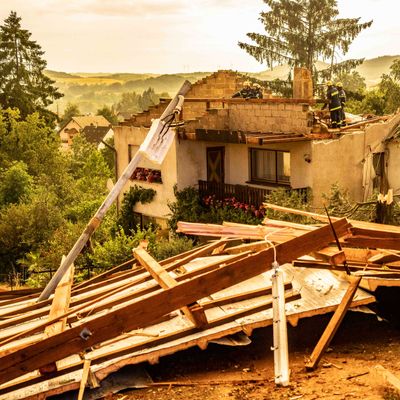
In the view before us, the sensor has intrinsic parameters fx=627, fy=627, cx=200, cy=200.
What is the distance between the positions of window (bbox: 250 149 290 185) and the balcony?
3.54 feet

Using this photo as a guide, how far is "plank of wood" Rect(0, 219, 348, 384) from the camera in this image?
6930 millimetres

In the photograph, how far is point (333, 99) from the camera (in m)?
20.9

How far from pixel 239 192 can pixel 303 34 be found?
2984cm

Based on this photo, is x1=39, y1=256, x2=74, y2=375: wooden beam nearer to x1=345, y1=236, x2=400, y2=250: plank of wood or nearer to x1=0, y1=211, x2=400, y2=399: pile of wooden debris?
x1=0, y1=211, x2=400, y2=399: pile of wooden debris

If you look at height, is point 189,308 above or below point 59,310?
above

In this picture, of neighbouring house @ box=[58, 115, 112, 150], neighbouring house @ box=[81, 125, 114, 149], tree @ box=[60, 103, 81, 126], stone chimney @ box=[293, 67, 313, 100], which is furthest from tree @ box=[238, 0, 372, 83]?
tree @ box=[60, 103, 81, 126]

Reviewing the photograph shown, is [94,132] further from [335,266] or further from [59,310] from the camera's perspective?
[335,266]

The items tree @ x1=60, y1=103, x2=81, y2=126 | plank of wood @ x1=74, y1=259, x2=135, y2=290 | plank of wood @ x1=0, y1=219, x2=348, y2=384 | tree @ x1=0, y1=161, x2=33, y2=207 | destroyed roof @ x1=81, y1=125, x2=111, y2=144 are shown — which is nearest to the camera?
plank of wood @ x1=0, y1=219, x2=348, y2=384

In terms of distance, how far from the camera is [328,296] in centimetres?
891

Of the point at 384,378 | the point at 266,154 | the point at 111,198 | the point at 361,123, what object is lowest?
the point at 384,378

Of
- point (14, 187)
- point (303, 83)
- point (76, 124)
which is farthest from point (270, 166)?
point (76, 124)

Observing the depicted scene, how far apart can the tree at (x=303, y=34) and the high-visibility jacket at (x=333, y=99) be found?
26.0 metres

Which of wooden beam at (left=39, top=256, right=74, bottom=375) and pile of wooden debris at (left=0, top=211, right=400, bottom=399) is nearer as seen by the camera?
pile of wooden debris at (left=0, top=211, right=400, bottom=399)

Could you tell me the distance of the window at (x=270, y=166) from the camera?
68.4 ft
